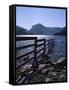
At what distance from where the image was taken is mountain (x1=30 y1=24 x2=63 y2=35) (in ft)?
8.43

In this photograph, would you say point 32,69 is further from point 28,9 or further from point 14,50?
point 28,9

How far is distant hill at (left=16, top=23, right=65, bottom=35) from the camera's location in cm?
252

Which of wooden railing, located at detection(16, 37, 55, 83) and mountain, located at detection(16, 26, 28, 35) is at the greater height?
mountain, located at detection(16, 26, 28, 35)

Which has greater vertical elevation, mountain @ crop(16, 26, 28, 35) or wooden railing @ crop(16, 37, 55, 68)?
mountain @ crop(16, 26, 28, 35)

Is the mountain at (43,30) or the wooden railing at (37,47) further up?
the mountain at (43,30)

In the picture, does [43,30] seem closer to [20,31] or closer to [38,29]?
[38,29]

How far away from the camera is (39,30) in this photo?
259cm

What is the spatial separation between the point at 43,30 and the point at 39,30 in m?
0.04

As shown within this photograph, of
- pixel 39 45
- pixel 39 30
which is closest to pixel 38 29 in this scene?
pixel 39 30

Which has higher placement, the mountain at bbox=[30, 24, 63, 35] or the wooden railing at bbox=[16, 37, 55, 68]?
the mountain at bbox=[30, 24, 63, 35]

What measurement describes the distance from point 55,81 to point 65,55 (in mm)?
245

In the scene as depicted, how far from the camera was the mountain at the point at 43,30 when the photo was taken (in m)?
2.57

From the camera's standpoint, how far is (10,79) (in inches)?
102
